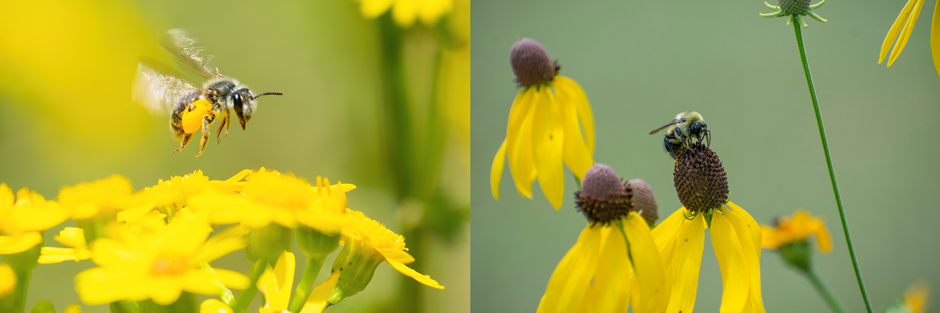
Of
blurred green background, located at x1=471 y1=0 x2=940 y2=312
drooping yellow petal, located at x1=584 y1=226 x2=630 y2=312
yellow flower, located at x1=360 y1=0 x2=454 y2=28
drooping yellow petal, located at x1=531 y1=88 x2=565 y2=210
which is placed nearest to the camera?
drooping yellow petal, located at x1=584 y1=226 x2=630 y2=312

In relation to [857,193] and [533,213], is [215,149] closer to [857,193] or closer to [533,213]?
[533,213]

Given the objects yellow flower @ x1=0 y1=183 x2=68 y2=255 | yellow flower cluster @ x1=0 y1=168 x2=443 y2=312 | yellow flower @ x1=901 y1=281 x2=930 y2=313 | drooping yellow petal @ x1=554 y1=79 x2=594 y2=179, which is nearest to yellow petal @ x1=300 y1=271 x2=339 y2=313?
yellow flower cluster @ x1=0 y1=168 x2=443 y2=312

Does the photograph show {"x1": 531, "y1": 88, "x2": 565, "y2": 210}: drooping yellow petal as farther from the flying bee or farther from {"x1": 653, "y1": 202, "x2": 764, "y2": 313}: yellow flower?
the flying bee

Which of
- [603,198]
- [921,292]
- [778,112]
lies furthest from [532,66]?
[921,292]

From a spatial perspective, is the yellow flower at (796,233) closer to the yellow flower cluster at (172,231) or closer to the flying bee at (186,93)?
the yellow flower cluster at (172,231)

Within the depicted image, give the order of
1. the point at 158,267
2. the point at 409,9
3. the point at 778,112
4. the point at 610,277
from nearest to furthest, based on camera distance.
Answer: the point at 158,267
the point at 610,277
the point at 409,9
the point at 778,112

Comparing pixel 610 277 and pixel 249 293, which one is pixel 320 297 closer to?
pixel 249 293
